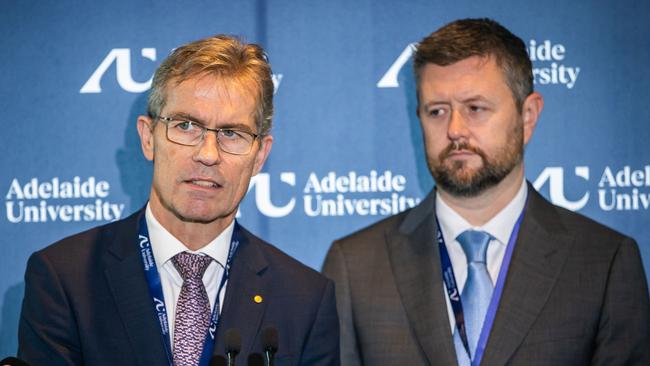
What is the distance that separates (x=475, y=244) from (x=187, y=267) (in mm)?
1036

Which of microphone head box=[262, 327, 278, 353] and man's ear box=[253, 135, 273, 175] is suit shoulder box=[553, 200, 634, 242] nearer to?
man's ear box=[253, 135, 273, 175]

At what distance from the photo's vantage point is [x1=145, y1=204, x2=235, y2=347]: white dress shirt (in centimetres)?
279

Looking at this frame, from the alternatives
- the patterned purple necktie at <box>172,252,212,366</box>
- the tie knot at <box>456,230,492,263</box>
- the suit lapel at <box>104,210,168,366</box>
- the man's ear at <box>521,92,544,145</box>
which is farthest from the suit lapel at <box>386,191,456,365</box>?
the suit lapel at <box>104,210,168,366</box>

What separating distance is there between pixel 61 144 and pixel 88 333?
161 cm

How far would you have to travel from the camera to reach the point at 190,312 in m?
2.71

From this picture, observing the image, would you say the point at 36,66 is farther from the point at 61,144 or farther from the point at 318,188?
the point at 318,188

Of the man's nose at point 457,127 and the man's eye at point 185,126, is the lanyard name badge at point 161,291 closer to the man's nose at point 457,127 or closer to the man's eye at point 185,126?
the man's eye at point 185,126

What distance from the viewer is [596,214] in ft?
13.1

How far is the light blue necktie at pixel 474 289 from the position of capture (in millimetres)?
3025

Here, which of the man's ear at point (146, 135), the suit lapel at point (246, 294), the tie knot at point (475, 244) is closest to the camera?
the suit lapel at point (246, 294)

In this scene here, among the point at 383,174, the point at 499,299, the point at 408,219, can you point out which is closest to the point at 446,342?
the point at 499,299

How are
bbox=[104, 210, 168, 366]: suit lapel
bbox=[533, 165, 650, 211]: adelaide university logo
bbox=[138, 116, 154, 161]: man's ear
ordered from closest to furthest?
bbox=[104, 210, 168, 366]: suit lapel, bbox=[138, 116, 154, 161]: man's ear, bbox=[533, 165, 650, 211]: adelaide university logo

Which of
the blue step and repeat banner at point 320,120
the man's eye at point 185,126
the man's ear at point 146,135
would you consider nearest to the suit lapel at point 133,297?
the man's ear at point 146,135

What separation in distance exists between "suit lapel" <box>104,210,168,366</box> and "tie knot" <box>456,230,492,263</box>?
1.15 m
